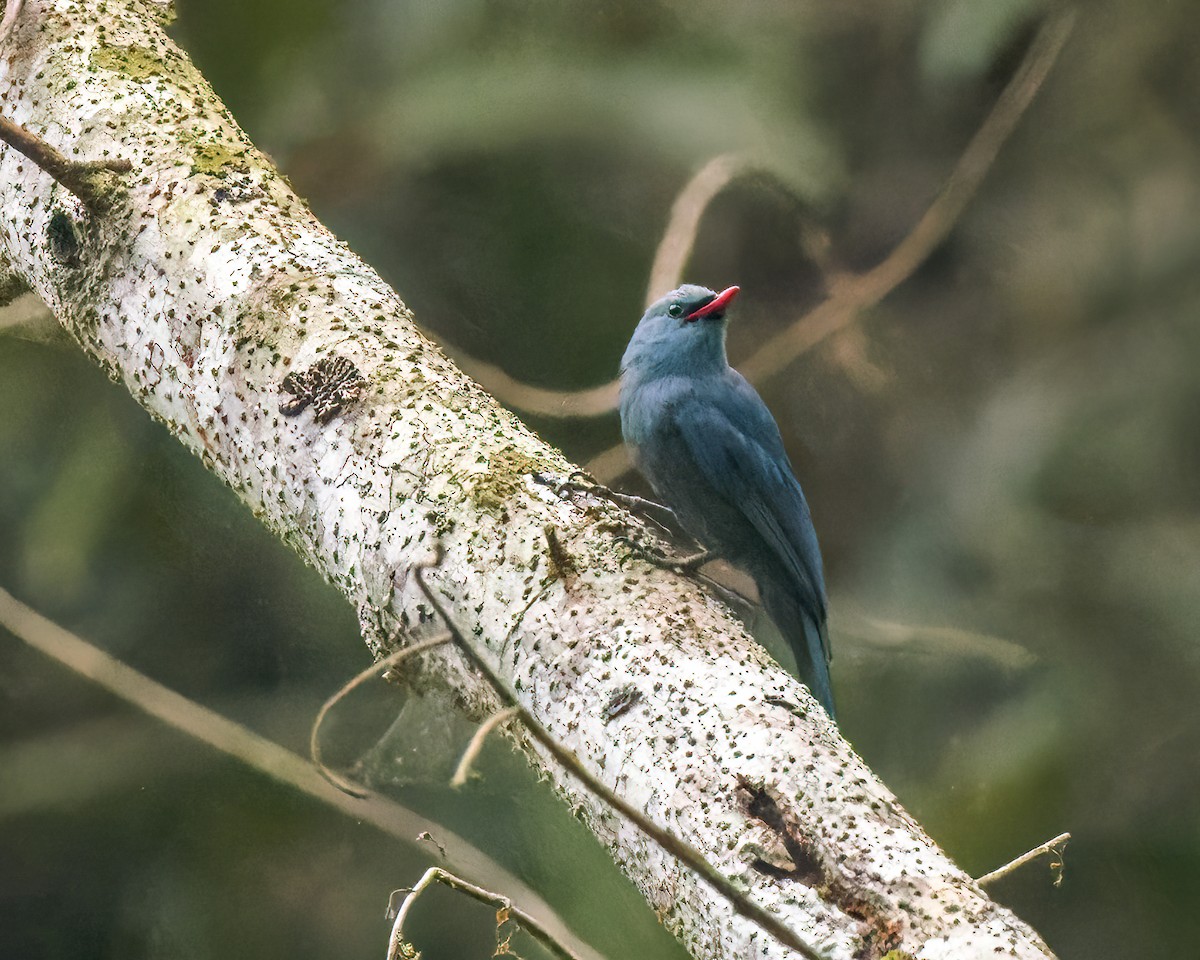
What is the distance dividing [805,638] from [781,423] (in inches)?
33.3

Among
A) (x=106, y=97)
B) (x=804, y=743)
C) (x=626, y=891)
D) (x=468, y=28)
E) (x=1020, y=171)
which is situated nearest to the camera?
(x=804, y=743)

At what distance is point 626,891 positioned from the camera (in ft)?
6.91

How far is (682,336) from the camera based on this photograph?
210cm

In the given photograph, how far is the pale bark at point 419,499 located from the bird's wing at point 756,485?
755 millimetres

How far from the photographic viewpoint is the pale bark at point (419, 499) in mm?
815

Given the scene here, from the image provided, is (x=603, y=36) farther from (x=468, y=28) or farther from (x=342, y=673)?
(x=342, y=673)

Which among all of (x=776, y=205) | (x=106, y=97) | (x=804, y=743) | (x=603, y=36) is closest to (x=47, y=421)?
(x=106, y=97)

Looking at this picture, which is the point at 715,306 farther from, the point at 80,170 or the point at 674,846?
the point at 674,846

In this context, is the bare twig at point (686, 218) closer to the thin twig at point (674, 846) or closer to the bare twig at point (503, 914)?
the bare twig at point (503, 914)

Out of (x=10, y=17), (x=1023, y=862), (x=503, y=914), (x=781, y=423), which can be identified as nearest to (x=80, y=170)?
(x=10, y=17)

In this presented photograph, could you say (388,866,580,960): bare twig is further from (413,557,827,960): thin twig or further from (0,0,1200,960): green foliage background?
(0,0,1200,960): green foliage background

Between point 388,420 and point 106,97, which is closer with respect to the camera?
point 388,420

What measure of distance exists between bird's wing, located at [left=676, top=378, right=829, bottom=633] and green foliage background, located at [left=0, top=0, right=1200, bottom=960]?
57 centimetres

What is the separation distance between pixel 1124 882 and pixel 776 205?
182 cm
